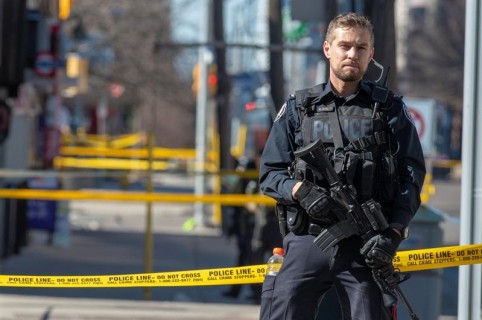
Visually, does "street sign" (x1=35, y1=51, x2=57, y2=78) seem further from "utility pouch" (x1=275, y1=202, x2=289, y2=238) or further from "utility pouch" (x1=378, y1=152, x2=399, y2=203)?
"utility pouch" (x1=378, y1=152, x2=399, y2=203)

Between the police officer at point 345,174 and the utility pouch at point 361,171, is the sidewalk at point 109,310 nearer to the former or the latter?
the police officer at point 345,174

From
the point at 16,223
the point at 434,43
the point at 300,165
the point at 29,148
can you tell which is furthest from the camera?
the point at 434,43

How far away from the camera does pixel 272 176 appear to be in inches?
204

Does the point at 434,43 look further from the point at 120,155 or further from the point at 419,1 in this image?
the point at 120,155

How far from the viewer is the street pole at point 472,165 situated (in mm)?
6145

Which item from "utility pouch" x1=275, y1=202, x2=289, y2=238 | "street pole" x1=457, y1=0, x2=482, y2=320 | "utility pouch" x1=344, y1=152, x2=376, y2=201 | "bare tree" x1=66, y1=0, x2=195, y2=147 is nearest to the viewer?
"utility pouch" x1=344, y1=152, x2=376, y2=201

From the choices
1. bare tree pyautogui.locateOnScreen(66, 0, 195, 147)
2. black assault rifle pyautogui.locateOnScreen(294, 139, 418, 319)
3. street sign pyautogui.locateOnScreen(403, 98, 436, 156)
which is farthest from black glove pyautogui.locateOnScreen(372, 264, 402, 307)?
bare tree pyautogui.locateOnScreen(66, 0, 195, 147)

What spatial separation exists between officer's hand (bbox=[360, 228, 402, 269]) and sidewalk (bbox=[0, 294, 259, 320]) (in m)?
5.68

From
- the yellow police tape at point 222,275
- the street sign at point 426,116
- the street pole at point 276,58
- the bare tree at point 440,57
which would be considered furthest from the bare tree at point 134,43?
the yellow police tape at point 222,275

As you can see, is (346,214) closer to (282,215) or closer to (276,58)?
(282,215)

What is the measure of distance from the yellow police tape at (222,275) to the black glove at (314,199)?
2.98ft

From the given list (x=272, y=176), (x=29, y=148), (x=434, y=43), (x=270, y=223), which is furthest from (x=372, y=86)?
(x=434, y=43)

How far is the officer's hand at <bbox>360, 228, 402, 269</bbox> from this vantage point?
485 centimetres

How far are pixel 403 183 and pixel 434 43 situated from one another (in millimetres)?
47425
